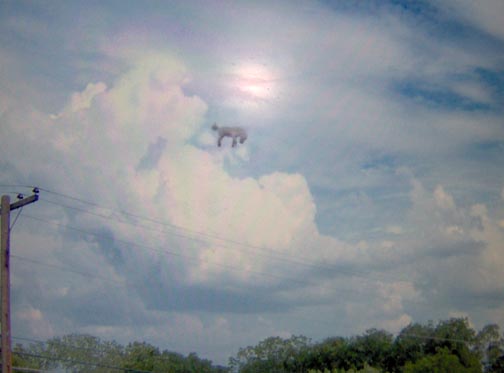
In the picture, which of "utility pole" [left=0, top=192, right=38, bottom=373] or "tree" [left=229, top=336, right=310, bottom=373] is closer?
"utility pole" [left=0, top=192, right=38, bottom=373]

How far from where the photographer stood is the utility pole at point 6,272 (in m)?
23.3

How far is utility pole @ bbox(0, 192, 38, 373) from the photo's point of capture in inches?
918

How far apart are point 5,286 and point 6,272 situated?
53 cm

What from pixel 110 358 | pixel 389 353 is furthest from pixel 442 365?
pixel 110 358

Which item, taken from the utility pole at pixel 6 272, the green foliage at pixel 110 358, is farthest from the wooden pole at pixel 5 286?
the green foliage at pixel 110 358

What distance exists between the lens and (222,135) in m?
18.2

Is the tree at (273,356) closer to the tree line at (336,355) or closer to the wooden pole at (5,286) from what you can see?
the tree line at (336,355)

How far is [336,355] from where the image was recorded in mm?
85812

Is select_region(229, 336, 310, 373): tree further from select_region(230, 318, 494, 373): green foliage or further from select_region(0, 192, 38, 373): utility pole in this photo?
select_region(0, 192, 38, 373): utility pole

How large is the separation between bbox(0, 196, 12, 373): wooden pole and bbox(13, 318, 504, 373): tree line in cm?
3907

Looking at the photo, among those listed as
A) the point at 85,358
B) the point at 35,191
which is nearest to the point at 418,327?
the point at 85,358

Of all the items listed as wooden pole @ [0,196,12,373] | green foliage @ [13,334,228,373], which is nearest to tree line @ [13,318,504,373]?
green foliage @ [13,334,228,373]

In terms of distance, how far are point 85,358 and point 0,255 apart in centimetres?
5589

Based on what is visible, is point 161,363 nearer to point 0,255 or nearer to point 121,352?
point 121,352
